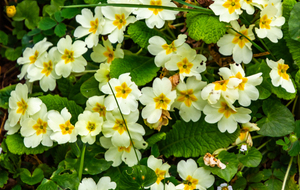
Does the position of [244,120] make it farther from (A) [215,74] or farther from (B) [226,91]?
(A) [215,74]

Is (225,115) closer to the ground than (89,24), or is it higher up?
closer to the ground

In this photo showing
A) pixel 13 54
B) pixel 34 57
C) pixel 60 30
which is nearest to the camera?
pixel 34 57

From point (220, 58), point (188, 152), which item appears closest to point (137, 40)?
point (220, 58)

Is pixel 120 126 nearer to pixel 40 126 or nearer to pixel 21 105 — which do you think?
pixel 40 126

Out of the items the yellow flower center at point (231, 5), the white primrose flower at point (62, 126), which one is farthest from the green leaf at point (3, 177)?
the yellow flower center at point (231, 5)

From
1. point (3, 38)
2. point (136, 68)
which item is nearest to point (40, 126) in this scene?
point (136, 68)

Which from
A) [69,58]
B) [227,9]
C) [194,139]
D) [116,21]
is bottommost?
[194,139]

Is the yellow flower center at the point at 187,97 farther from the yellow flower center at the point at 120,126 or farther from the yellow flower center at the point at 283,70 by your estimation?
the yellow flower center at the point at 283,70
